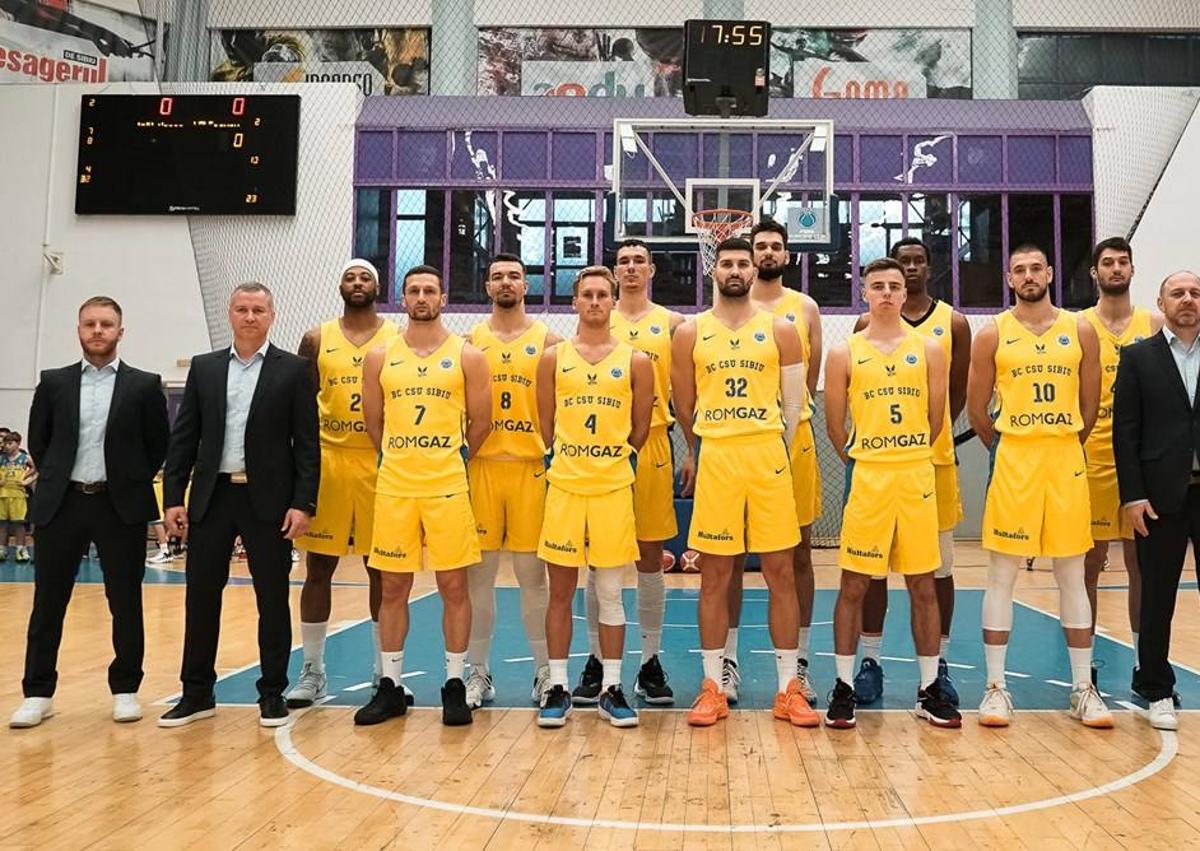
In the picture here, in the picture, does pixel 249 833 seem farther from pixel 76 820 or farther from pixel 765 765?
pixel 765 765

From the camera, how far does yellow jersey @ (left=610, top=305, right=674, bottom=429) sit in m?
5.88

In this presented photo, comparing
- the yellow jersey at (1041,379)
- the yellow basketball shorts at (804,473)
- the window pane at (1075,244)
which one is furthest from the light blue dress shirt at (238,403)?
the window pane at (1075,244)

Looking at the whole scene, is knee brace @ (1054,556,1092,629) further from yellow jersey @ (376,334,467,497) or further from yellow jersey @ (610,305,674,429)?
yellow jersey @ (376,334,467,497)

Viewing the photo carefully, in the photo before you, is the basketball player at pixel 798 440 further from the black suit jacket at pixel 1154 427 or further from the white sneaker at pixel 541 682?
the black suit jacket at pixel 1154 427

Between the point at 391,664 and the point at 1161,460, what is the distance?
159 inches

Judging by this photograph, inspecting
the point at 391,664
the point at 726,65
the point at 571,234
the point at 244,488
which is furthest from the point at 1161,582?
the point at 571,234

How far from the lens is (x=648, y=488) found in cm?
565

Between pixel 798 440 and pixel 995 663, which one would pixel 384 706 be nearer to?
pixel 798 440

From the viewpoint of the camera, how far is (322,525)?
5.54m

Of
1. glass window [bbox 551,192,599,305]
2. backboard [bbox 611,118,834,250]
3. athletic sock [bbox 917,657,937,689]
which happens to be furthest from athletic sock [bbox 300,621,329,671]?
glass window [bbox 551,192,599,305]

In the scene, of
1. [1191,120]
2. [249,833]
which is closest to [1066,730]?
[249,833]

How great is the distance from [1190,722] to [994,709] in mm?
1010

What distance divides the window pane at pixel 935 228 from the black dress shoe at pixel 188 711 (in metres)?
15.9

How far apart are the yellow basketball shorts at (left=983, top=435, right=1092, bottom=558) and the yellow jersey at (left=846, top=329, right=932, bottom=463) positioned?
1.55 ft
